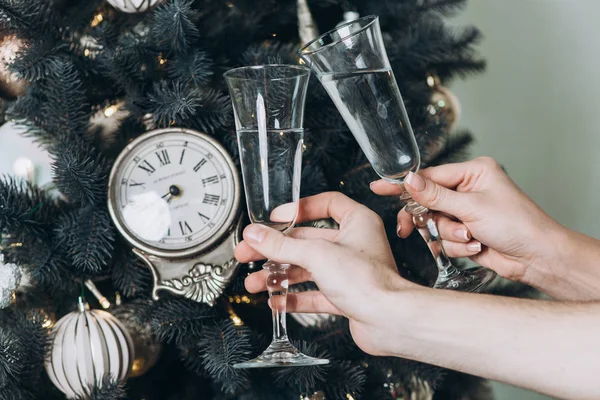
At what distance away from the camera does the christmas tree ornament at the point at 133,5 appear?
1.15 meters

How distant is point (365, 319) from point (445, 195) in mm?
309

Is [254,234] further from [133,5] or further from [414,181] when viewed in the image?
[133,5]

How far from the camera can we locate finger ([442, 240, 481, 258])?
1.27m

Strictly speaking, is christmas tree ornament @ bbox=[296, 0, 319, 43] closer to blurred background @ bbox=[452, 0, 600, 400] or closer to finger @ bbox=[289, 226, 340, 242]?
finger @ bbox=[289, 226, 340, 242]

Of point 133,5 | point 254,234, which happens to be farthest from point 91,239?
point 133,5

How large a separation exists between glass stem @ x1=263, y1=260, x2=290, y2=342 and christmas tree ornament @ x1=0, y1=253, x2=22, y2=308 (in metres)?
0.42

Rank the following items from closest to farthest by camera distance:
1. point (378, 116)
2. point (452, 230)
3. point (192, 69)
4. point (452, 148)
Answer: point (378, 116) < point (192, 69) < point (452, 230) < point (452, 148)

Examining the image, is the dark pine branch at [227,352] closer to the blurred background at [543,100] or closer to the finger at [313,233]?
the finger at [313,233]

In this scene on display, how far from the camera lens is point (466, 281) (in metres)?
1.15

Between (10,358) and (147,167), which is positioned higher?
(147,167)

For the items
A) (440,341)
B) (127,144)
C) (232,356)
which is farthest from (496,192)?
(127,144)

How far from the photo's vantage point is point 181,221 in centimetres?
114

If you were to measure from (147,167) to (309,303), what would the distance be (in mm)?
378

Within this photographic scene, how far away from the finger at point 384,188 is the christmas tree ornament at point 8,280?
0.63m
